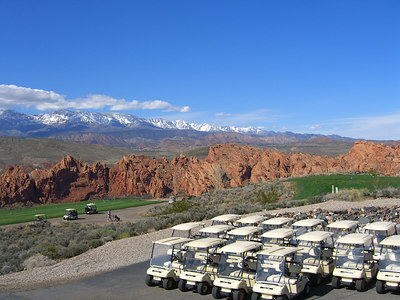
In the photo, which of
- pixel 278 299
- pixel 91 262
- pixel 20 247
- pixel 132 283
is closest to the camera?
pixel 278 299

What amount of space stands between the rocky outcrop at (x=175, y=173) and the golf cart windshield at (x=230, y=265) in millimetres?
59332

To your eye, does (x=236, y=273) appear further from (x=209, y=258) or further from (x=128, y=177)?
(x=128, y=177)

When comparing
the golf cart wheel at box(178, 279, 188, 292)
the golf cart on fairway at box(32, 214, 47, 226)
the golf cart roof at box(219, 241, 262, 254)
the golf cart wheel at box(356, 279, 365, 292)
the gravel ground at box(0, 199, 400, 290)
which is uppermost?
the golf cart roof at box(219, 241, 262, 254)

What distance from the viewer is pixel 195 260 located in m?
13.5

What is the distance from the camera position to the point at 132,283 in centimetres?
1512

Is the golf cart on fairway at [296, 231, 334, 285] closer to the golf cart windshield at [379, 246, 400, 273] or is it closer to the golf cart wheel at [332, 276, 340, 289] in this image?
the golf cart wheel at [332, 276, 340, 289]

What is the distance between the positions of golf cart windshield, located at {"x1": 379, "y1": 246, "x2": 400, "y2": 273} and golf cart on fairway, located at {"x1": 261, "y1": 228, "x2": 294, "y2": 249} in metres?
3.02

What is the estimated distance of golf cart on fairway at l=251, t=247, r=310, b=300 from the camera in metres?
11.3

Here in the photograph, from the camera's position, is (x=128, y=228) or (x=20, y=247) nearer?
(x=20, y=247)

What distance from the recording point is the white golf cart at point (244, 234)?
14.8 metres

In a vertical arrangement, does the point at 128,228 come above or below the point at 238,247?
below

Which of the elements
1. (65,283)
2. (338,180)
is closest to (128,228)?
(65,283)

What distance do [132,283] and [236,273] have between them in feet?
15.5

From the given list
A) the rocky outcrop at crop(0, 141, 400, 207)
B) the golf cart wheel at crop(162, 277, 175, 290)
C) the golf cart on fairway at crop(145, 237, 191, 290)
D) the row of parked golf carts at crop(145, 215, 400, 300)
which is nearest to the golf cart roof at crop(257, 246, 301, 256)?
the row of parked golf carts at crop(145, 215, 400, 300)
